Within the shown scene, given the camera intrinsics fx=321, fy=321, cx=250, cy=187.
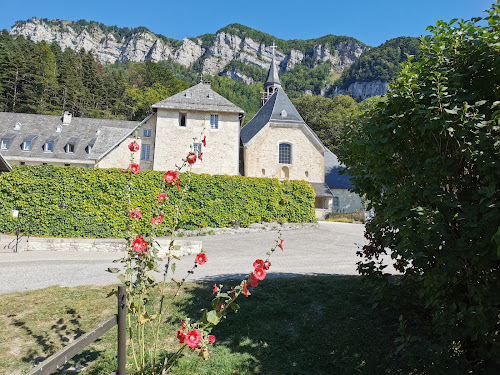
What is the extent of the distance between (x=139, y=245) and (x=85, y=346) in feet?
2.84

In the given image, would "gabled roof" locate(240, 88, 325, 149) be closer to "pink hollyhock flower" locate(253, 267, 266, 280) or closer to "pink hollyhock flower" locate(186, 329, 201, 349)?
"pink hollyhock flower" locate(253, 267, 266, 280)

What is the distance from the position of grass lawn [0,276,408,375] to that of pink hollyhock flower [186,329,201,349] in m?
1.71

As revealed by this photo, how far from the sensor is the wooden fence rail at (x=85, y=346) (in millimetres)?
1927

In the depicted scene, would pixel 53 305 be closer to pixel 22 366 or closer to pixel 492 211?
pixel 22 366

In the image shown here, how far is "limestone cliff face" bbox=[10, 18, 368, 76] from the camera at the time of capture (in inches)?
6658

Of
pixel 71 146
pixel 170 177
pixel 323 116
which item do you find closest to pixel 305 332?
pixel 170 177

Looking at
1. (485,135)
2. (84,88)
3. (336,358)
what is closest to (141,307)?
(336,358)

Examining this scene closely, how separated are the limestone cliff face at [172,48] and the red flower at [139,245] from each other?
17199 cm

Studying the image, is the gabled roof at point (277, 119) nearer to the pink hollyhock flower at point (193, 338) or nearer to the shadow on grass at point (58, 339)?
the shadow on grass at point (58, 339)

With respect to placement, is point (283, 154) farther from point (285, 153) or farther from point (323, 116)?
point (323, 116)

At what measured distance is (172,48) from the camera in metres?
182

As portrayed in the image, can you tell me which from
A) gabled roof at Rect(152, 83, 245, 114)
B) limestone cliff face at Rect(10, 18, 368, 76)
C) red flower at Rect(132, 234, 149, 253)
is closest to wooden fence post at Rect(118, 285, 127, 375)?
red flower at Rect(132, 234, 149, 253)

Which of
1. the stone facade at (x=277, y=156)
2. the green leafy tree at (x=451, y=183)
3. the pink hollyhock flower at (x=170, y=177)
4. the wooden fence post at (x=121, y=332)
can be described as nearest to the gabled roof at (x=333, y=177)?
the stone facade at (x=277, y=156)

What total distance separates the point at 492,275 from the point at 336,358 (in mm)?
2125
